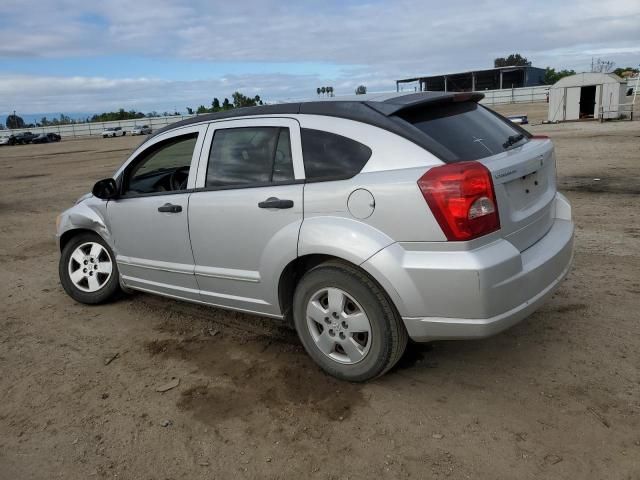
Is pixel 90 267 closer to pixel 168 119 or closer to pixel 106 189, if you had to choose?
pixel 106 189

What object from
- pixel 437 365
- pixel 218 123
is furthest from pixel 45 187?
pixel 437 365

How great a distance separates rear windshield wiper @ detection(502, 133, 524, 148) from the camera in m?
3.53

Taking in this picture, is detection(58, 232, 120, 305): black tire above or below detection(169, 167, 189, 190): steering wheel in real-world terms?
below

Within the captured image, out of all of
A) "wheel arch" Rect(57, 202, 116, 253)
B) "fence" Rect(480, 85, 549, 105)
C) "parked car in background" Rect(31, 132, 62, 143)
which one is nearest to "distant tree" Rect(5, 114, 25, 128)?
"parked car in background" Rect(31, 132, 62, 143)

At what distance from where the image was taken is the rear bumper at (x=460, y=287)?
292 centimetres

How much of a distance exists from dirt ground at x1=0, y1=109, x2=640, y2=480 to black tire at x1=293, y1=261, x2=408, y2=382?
0.14 metres

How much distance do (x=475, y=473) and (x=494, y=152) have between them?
182 centimetres

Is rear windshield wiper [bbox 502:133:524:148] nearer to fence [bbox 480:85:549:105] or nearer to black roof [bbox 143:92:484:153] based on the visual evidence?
black roof [bbox 143:92:484:153]

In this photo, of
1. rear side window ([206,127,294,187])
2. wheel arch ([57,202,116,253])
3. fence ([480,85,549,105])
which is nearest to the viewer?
rear side window ([206,127,294,187])

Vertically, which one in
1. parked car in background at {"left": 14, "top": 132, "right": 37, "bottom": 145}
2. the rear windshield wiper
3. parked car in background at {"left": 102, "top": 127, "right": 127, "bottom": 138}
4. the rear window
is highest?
the rear window

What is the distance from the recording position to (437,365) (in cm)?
372

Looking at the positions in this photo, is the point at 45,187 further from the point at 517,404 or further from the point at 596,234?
the point at 517,404

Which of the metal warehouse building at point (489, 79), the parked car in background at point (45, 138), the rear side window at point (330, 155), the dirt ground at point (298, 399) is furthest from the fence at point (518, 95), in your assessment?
the rear side window at point (330, 155)

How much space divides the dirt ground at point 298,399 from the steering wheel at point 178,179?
1.17m
